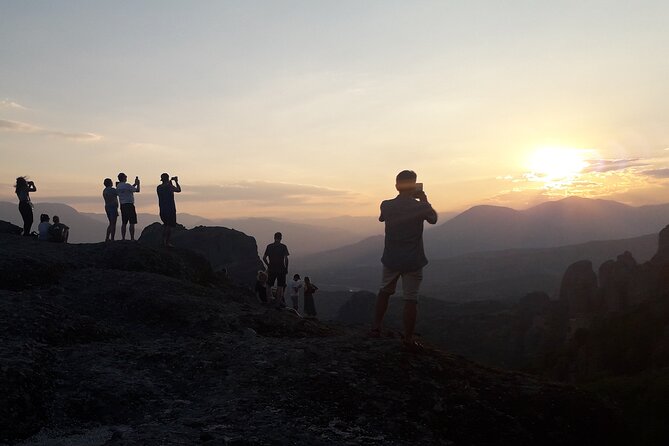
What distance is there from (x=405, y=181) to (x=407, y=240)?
1.27 metres

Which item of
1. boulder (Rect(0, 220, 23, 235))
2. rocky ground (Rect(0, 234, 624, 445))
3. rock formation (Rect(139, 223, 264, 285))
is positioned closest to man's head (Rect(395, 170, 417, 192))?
rocky ground (Rect(0, 234, 624, 445))

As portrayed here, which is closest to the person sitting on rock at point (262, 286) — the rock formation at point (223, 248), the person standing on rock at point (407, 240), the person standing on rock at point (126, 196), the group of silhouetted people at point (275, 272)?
the group of silhouetted people at point (275, 272)

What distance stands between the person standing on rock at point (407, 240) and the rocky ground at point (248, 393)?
A: 1.25 metres

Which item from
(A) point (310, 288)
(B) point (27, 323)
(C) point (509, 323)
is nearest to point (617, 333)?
(A) point (310, 288)

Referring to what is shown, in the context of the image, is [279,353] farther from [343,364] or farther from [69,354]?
[69,354]

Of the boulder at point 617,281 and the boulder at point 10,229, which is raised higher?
the boulder at point 10,229

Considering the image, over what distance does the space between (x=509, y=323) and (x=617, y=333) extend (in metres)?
54.2

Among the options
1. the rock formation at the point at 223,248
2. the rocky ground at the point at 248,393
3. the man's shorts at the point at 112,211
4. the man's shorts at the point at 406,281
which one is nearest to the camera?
the rocky ground at the point at 248,393

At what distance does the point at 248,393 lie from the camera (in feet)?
30.6

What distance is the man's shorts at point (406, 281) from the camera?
10750 millimetres

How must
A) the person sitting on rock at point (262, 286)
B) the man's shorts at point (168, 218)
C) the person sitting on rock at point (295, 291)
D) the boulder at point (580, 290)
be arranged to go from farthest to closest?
1. the boulder at point (580, 290)
2. the person sitting on rock at point (295, 291)
3. the person sitting on rock at point (262, 286)
4. the man's shorts at point (168, 218)

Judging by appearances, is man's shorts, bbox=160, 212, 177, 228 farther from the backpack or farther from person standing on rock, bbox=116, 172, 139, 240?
the backpack

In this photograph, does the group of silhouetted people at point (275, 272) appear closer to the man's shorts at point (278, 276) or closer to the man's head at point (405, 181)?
the man's shorts at point (278, 276)

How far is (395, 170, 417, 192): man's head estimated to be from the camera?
11039mm
